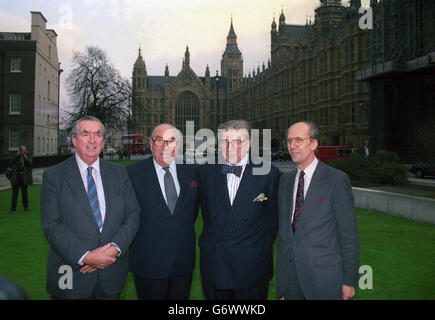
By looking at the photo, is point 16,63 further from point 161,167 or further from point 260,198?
point 260,198

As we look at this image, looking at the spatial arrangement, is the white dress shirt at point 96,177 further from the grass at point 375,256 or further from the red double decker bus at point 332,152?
the red double decker bus at point 332,152

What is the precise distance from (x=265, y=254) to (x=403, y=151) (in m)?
29.3

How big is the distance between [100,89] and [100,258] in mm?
42086

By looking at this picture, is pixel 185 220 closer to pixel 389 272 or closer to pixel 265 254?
pixel 265 254

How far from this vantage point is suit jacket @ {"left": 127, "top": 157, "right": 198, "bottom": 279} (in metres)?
3.54

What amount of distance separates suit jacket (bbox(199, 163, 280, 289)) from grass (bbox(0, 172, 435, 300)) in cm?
208

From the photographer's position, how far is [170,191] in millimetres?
3674

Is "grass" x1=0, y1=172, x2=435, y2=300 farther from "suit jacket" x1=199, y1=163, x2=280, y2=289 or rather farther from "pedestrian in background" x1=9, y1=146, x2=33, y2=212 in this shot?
"suit jacket" x1=199, y1=163, x2=280, y2=289

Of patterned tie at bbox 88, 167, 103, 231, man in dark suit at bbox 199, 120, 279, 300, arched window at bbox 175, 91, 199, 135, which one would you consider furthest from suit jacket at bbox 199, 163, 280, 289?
arched window at bbox 175, 91, 199, 135

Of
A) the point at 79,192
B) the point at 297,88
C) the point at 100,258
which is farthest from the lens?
the point at 297,88

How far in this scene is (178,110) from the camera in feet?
347

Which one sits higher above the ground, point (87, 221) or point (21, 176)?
point (21, 176)

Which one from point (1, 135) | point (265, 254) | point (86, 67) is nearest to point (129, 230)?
point (265, 254)

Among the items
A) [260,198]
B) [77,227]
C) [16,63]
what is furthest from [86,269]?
[16,63]
